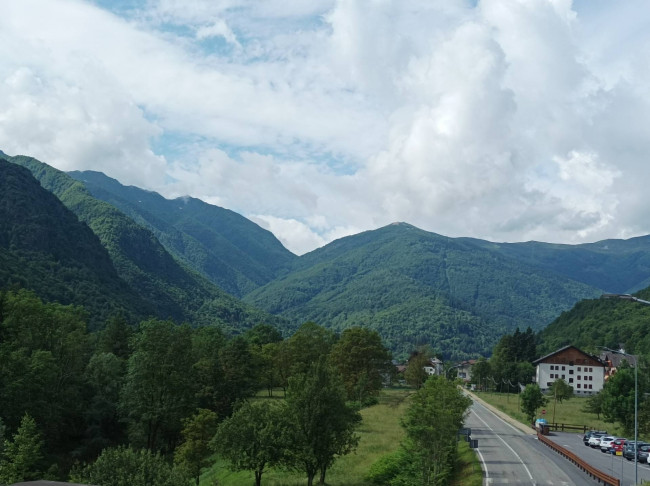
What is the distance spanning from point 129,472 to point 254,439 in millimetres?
14577

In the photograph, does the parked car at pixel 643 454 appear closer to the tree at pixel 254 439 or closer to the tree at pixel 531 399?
the tree at pixel 531 399

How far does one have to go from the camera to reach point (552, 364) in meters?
144

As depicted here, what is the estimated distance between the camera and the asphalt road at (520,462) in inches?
1640

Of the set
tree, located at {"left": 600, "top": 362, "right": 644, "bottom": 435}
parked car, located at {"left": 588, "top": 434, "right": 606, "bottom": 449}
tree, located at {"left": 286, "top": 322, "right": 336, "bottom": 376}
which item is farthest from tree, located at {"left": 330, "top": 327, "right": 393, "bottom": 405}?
parked car, located at {"left": 588, "top": 434, "right": 606, "bottom": 449}

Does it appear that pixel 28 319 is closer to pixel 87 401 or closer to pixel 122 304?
pixel 87 401

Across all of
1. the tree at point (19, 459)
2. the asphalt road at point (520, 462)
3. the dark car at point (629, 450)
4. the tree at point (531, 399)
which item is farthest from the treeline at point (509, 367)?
the tree at point (19, 459)

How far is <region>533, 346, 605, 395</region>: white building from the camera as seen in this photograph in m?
144

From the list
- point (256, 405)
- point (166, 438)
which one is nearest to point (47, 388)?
point (166, 438)

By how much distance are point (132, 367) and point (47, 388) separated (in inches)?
424

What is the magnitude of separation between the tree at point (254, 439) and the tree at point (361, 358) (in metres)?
43.5

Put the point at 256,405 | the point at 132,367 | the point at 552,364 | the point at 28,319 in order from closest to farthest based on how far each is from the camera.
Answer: the point at 256,405 → the point at 132,367 → the point at 28,319 → the point at 552,364

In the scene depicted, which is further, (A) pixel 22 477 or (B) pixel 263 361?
(B) pixel 263 361

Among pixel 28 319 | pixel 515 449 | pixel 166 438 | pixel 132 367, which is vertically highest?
pixel 28 319

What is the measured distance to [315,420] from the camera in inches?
1670
